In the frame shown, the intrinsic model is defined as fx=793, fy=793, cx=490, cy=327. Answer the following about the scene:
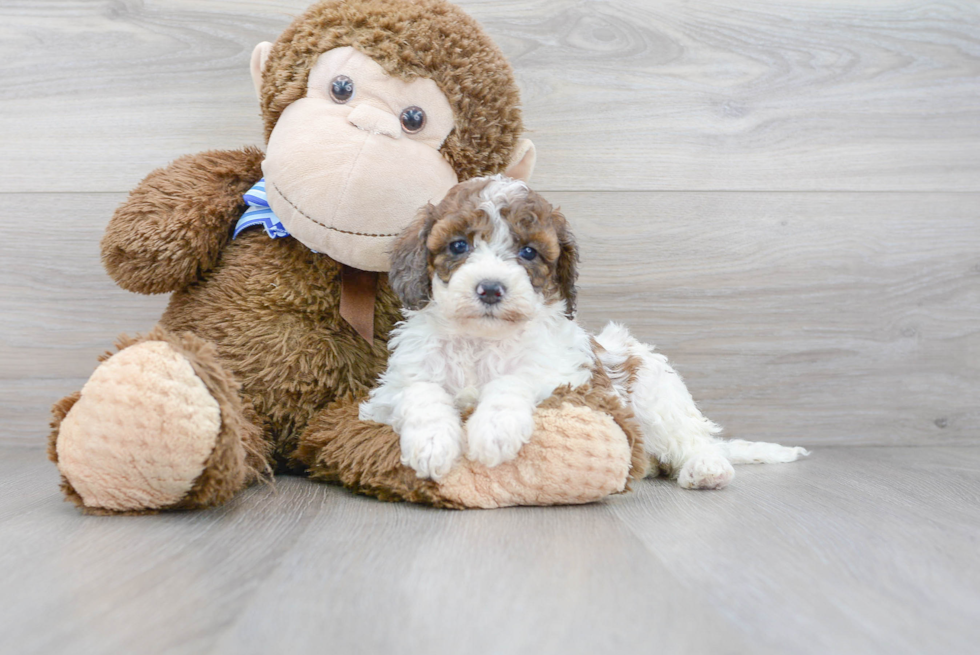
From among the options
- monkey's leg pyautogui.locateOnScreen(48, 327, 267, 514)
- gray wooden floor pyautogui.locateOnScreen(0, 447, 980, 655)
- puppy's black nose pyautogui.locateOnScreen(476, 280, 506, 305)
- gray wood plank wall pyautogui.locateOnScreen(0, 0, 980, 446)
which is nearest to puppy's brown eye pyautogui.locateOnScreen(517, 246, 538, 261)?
puppy's black nose pyautogui.locateOnScreen(476, 280, 506, 305)

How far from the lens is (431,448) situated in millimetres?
1389

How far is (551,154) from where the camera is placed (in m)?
2.28

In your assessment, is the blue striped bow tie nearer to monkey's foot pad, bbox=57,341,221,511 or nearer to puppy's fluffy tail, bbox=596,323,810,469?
monkey's foot pad, bbox=57,341,221,511

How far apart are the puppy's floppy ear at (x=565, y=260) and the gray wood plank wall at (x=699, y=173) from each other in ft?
2.33

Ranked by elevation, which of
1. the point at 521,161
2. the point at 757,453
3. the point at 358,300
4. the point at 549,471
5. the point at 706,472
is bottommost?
the point at 757,453

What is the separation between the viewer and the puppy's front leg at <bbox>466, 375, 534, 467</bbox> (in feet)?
4.55

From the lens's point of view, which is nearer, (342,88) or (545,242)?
(545,242)

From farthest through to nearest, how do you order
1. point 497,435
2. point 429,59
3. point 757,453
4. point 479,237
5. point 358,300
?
point 757,453 < point 358,300 < point 429,59 < point 479,237 < point 497,435

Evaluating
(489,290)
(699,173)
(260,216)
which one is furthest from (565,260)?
(699,173)

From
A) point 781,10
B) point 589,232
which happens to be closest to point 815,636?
point 589,232

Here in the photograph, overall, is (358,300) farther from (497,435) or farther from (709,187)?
(709,187)

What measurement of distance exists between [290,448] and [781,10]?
6.09 feet

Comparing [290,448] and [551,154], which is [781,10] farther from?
[290,448]

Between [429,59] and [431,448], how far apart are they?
2.61 ft
